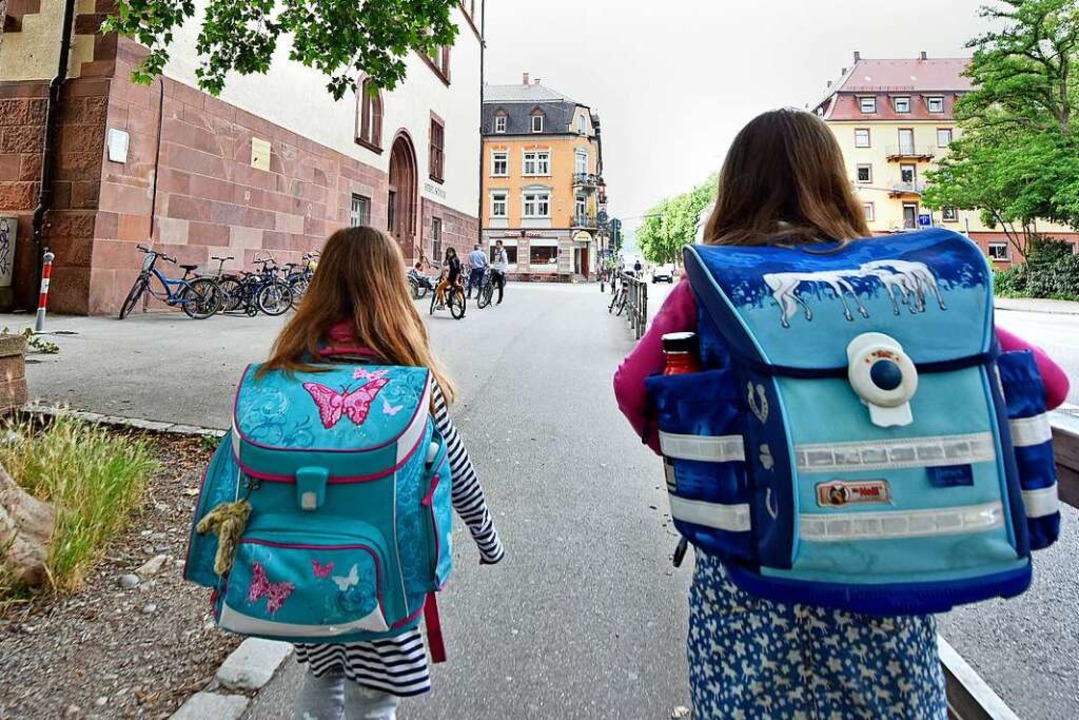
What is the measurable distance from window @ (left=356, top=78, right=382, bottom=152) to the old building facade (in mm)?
198

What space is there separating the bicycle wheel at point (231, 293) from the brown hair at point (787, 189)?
43.0 ft

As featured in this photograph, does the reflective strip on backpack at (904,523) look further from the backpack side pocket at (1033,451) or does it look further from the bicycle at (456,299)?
the bicycle at (456,299)

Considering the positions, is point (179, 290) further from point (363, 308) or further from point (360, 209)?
point (363, 308)

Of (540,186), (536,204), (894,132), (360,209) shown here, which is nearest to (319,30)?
(360,209)

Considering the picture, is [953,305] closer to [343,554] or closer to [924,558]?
[924,558]

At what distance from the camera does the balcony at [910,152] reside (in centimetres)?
5492

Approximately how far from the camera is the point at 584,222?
178 ft

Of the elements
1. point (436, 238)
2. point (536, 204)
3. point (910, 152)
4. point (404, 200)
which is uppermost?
point (910, 152)

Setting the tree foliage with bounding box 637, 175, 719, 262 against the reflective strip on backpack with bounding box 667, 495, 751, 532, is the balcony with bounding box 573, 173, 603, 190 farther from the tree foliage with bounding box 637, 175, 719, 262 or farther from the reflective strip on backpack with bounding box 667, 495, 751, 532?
the reflective strip on backpack with bounding box 667, 495, 751, 532

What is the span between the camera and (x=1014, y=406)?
96 cm

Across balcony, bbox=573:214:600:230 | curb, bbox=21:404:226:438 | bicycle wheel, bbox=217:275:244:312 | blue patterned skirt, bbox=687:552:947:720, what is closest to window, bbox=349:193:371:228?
bicycle wheel, bbox=217:275:244:312

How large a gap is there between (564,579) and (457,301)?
1163cm

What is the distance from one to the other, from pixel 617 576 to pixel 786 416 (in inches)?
89.1

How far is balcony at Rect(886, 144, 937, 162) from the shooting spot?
5492cm
